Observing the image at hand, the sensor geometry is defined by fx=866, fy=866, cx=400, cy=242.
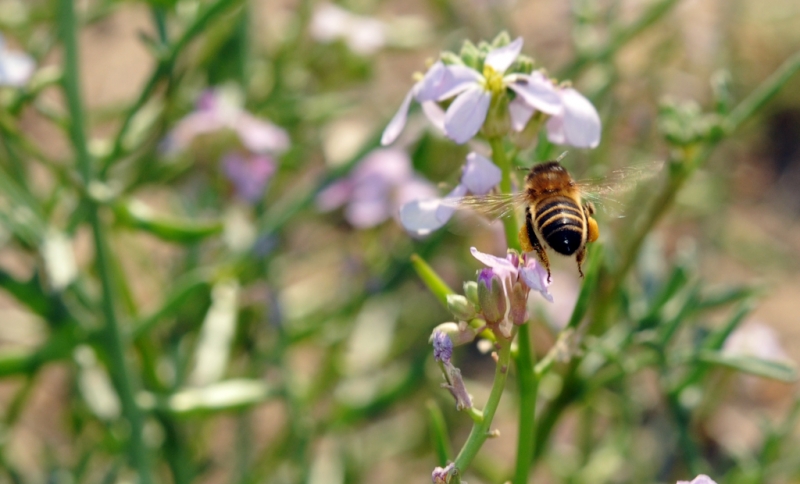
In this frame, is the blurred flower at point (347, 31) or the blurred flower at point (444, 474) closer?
the blurred flower at point (444, 474)

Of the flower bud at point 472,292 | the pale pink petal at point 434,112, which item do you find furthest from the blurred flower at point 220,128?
the flower bud at point 472,292

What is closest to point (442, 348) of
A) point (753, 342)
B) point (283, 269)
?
point (753, 342)

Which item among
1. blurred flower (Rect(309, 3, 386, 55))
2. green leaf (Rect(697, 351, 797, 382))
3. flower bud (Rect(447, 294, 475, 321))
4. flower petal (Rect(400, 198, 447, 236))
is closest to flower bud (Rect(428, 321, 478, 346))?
flower bud (Rect(447, 294, 475, 321))

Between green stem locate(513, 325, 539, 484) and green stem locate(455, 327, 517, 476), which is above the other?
green stem locate(513, 325, 539, 484)

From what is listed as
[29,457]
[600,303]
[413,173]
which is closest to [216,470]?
[29,457]

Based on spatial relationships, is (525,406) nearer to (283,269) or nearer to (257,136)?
(257,136)

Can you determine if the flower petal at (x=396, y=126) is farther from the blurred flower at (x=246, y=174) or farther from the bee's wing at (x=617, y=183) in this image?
the blurred flower at (x=246, y=174)

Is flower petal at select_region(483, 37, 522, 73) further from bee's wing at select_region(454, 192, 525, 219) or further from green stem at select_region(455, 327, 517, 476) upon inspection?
green stem at select_region(455, 327, 517, 476)
